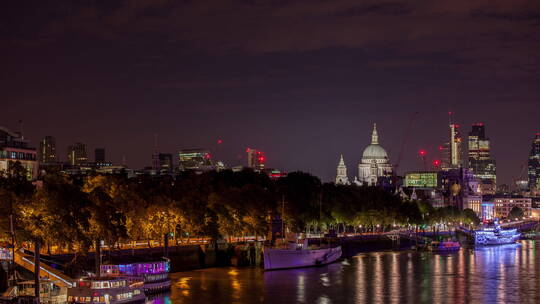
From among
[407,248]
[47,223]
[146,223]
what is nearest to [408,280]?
[146,223]

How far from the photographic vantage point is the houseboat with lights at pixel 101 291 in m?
73.6

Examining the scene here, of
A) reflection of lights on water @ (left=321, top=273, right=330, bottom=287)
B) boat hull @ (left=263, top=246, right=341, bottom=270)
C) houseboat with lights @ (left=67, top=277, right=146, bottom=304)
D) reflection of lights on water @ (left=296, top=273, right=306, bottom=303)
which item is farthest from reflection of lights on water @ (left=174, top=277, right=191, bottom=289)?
boat hull @ (left=263, top=246, right=341, bottom=270)

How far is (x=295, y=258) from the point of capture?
12050 cm

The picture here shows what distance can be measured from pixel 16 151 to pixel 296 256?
69.5 metres

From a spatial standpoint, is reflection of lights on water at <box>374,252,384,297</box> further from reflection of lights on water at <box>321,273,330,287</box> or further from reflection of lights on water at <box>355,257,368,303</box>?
reflection of lights on water at <box>321,273,330,287</box>

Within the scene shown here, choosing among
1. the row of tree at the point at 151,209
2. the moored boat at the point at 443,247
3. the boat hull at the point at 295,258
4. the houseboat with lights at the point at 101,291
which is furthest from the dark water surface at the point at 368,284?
the moored boat at the point at 443,247

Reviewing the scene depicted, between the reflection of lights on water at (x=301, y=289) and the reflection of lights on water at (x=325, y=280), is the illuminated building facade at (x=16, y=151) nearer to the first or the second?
the reflection of lights on water at (x=325, y=280)

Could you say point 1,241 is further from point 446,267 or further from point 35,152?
point 35,152

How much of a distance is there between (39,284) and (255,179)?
363 ft

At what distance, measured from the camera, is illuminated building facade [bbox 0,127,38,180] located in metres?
162

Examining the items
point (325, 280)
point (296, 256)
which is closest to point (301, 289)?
point (325, 280)

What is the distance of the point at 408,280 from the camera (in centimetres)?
10938

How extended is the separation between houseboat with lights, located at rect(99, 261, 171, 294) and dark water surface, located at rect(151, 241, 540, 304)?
1672mm

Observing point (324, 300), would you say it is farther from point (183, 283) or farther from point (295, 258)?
→ point (295, 258)
